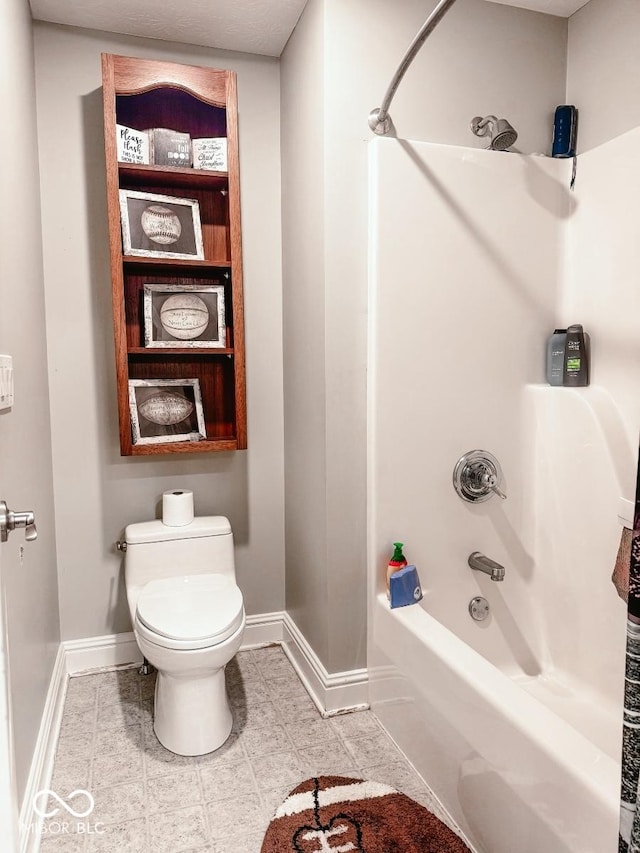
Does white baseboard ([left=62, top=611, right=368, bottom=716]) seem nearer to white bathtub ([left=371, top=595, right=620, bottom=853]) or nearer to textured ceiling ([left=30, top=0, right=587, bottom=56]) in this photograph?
white bathtub ([left=371, top=595, right=620, bottom=853])

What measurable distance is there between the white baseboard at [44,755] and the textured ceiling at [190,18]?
2.36 meters

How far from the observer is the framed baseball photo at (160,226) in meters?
2.20

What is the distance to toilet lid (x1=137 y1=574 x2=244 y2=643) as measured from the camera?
183 centimetres

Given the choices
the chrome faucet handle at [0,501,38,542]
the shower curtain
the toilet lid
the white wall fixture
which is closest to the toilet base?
the toilet lid

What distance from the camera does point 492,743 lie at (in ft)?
4.68

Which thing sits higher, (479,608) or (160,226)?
(160,226)

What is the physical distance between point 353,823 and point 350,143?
6.73 feet

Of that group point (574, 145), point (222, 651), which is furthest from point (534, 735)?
point (574, 145)

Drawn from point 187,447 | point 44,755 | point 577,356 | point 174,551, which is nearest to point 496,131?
point 577,356

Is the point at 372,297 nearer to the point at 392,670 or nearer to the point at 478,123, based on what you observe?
the point at 478,123

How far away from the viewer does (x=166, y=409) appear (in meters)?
2.38

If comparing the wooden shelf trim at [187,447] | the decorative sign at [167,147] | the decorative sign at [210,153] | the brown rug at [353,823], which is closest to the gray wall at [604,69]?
the decorative sign at [210,153]

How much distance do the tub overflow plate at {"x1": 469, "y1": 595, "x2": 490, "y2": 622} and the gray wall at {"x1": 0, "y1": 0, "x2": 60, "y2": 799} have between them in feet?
4.68

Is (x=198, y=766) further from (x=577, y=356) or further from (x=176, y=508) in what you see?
(x=577, y=356)
